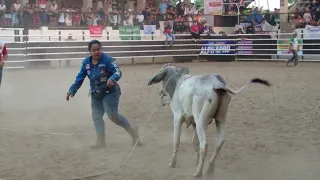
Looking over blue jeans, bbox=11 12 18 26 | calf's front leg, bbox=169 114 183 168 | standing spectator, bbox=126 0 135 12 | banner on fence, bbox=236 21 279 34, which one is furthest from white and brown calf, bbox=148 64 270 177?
standing spectator, bbox=126 0 135 12

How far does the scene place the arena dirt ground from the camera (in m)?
5.73

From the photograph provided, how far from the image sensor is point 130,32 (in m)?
24.0

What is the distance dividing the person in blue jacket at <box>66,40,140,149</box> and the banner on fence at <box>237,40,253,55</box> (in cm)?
1838

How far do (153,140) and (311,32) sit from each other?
17986mm

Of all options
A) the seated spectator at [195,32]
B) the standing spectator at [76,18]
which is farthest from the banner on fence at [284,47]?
the standing spectator at [76,18]

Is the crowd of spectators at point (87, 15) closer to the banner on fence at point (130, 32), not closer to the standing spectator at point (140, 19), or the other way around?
the standing spectator at point (140, 19)

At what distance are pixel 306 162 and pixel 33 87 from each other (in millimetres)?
9722

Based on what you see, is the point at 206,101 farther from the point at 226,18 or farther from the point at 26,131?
the point at 226,18

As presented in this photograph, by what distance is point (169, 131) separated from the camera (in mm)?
8070

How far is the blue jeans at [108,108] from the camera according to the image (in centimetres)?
700

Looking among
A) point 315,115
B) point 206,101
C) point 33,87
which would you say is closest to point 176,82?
point 206,101

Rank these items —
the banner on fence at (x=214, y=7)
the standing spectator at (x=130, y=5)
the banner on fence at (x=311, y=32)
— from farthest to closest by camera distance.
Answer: the standing spectator at (x=130, y=5) < the banner on fence at (x=214, y=7) < the banner on fence at (x=311, y=32)

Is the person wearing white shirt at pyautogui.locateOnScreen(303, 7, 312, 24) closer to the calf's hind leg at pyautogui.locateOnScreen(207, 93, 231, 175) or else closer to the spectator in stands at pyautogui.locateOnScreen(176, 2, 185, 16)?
the spectator in stands at pyautogui.locateOnScreen(176, 2, 185, 16)

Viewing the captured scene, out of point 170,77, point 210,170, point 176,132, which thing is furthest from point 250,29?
point 210,170
